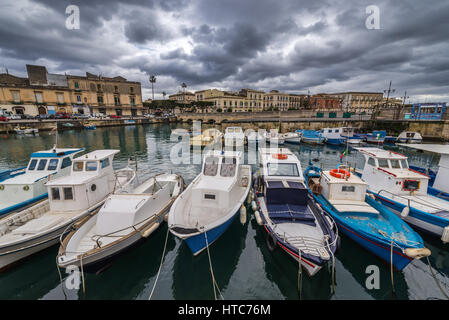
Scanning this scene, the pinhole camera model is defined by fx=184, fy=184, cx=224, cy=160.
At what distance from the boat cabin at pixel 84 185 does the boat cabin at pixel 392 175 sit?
649 inches

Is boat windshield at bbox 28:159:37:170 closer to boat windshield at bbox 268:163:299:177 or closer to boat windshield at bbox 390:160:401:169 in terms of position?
boat windshield at bbox 268:163:299:177

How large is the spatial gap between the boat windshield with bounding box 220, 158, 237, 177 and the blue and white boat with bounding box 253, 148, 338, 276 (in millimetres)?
1854

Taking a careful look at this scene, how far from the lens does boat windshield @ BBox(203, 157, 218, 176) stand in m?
11.2

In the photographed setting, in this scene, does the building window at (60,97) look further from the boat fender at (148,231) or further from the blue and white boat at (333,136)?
the blue and white boat at (333,136)

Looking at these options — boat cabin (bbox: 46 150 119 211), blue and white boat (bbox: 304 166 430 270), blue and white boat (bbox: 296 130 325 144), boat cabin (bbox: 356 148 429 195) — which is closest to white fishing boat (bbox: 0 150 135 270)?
boat cabin (bbox: 46 150 119 211)

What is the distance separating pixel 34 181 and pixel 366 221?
17925 mm

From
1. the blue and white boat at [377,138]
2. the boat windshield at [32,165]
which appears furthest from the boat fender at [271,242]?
the blue and white boat at [377,138]

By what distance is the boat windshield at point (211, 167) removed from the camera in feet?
36.8

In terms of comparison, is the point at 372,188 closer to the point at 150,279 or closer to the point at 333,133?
the point at 150,279

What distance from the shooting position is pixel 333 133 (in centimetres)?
3578

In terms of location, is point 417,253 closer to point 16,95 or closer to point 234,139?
point 234,139

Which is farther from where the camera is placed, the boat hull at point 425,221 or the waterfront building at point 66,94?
the waterfront building at point 66,94

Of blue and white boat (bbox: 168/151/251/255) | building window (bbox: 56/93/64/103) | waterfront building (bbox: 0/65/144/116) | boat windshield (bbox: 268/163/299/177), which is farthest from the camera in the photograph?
building window (bbox: 56/93/64/103)

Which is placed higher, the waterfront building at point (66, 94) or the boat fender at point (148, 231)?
the waterfront building at point (66, 94)
